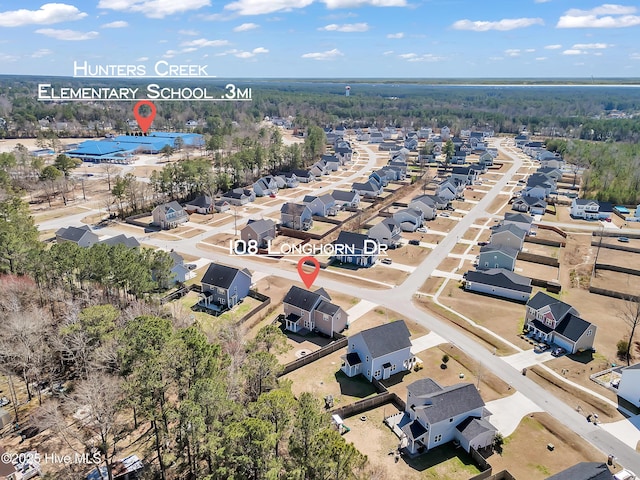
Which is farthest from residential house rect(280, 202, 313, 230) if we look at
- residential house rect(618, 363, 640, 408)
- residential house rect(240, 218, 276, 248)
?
residential house rect(618, 363, 640, 408)

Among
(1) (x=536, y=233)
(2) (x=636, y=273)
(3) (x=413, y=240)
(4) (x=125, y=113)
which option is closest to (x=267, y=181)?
(3) (x=413, y=240)

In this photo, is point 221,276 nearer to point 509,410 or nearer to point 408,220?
point 509,410

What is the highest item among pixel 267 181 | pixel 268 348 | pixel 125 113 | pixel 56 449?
pixel 125 113

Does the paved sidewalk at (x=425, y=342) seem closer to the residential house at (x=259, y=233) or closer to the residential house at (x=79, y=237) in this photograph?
the residential house at (x=259, y=233)

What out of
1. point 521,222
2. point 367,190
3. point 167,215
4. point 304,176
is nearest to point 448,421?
point 521,222

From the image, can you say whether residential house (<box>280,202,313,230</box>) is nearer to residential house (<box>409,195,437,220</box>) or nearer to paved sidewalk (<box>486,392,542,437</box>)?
residential house (<box>409,195,437,220</box>)

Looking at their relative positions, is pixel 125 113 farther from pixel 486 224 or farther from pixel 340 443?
pixel 340 443
